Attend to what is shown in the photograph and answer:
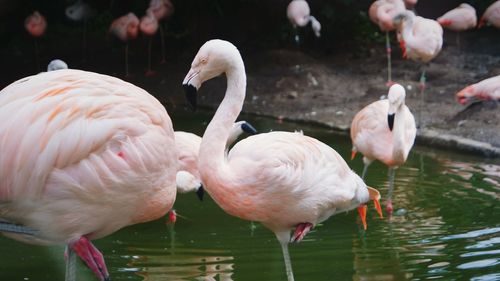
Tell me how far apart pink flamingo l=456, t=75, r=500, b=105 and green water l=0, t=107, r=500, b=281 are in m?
1.67

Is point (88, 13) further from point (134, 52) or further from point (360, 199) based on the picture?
point (360, 199)

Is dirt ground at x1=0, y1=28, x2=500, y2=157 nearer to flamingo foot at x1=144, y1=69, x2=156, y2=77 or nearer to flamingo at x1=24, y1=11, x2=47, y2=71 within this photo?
flamingo foot at x1=144, y1=69, x2=156, y2=77

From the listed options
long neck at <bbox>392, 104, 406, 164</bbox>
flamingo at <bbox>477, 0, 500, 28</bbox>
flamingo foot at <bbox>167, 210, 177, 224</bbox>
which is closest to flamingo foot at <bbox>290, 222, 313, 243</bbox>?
flamingo foot at <bbox>167, 210, 177, 224</bbox>

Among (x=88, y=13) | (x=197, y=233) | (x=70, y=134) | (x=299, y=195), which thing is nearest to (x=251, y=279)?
(x=299, y=195)

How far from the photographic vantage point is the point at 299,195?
13.3ft

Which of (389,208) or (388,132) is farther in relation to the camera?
(388,132)

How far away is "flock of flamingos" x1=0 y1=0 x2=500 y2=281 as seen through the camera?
10.8 feet

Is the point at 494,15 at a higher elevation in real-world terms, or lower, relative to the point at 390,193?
higher

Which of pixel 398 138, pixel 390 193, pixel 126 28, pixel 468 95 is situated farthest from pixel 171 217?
pixel 126 28

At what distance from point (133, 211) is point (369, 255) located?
1.64 m

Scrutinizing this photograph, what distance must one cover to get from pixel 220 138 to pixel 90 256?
0.81 meters

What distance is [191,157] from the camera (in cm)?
561

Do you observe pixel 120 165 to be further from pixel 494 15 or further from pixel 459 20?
pixel 494 15

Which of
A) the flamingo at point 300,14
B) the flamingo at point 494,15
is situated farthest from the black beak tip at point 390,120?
the flamingo at point 494,15
